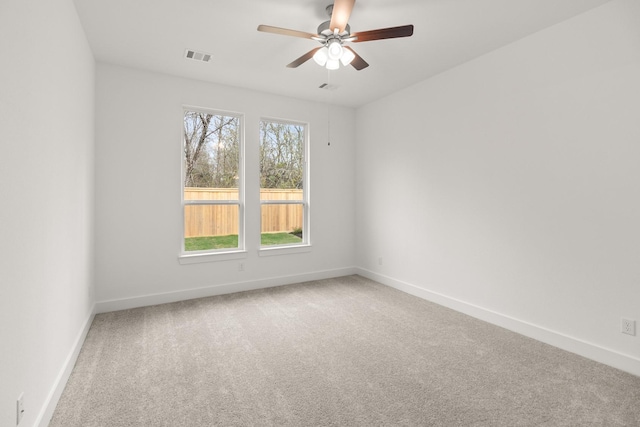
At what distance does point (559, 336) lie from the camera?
111 inches

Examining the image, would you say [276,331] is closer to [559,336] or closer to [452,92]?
[559,336]

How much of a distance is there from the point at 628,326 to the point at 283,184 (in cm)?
398

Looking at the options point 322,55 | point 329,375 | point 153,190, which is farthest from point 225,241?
point 322,55

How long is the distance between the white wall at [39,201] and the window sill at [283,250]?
2.24 metres

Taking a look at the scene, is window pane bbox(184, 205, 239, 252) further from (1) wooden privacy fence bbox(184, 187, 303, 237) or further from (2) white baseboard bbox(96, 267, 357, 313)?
(2) white baseboard bbox(96, 267, 357, 313)

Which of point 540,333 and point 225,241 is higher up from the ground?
point 225,241

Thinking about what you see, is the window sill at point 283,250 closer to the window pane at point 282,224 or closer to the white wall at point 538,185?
the window pane at point 282,224

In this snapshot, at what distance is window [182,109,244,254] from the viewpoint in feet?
13.8

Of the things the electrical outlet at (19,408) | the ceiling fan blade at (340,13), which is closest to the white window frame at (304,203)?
the ceiling fan blade at (340,13)

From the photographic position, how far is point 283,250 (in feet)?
15.6

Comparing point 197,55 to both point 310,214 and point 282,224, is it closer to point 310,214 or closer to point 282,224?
point 282,224

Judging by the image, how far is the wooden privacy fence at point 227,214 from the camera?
4227 mm

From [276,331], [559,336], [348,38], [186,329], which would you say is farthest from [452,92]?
[186,329]

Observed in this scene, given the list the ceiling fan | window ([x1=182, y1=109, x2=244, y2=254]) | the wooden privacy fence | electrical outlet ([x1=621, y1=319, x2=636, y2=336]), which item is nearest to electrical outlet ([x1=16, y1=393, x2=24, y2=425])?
the ceiling fan
